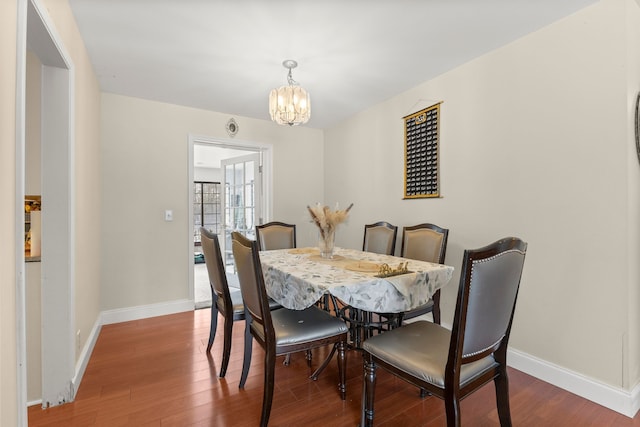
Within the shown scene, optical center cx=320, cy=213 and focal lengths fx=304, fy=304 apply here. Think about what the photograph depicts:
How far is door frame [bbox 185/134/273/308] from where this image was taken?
11.3 ft

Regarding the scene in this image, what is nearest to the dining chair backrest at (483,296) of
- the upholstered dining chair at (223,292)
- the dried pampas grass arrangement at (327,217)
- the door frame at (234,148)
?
the dried pampas grass arrangement at (327,217)

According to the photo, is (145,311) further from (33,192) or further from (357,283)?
(357,283)

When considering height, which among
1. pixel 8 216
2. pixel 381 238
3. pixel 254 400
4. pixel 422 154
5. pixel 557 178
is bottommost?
pixel 254 400

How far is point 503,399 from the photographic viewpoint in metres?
1.38

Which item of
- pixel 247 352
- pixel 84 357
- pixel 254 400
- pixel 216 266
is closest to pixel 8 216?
pixel 216 266

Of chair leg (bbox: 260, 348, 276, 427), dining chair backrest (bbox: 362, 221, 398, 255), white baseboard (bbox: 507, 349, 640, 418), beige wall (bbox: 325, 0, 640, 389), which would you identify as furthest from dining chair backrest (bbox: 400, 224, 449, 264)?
chair leg (bbox: 260, 348, 276, 427)

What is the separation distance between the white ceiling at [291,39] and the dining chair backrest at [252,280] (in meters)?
1.38

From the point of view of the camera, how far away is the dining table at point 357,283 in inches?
60.4

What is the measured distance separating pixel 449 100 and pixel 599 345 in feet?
6.59

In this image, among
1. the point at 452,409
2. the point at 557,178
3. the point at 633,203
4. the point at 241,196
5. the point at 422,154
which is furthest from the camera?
the point at 241,196

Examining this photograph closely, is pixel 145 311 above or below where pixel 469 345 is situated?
below

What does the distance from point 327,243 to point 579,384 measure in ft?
5.77

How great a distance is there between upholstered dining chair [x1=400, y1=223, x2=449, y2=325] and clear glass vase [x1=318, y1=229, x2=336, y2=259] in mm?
687

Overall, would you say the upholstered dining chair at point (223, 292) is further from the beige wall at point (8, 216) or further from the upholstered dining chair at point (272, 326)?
the beige wall at point (8, 216)
